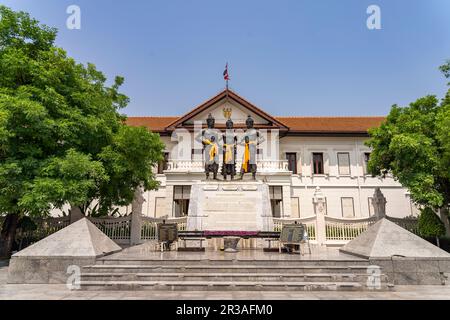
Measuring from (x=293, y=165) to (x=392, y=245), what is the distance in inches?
678

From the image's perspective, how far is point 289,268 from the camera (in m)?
6.64

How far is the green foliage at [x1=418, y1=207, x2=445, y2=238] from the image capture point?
46.1 ft

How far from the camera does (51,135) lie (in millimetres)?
10844

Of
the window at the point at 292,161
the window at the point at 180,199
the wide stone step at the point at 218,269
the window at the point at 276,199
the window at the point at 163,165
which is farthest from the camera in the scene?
the window at the point at 292,161

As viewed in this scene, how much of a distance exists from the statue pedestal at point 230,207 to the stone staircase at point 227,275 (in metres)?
4.12

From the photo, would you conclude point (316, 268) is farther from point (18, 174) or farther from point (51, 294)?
point (18, 174)

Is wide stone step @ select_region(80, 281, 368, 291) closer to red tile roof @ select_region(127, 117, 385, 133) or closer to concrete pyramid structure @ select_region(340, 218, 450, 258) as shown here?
concrete pyramid structure @ select_region(340, 218, 450, 258)

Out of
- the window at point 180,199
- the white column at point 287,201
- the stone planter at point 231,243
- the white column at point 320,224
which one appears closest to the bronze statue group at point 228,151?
the stone planter at point 231,243

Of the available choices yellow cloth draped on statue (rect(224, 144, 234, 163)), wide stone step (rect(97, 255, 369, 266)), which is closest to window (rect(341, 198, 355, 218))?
yellow cloth draped on statue (rect(224, 144, 234, 163))

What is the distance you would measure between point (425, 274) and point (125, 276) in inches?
273

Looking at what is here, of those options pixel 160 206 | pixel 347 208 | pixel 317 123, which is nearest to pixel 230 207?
pixel 160 206

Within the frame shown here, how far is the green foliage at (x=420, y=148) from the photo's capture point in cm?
1303

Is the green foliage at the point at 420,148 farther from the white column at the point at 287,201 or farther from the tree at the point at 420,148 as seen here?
the white column at the point at 287,201

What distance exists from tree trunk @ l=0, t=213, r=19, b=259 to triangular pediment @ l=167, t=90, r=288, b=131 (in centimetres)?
1258
